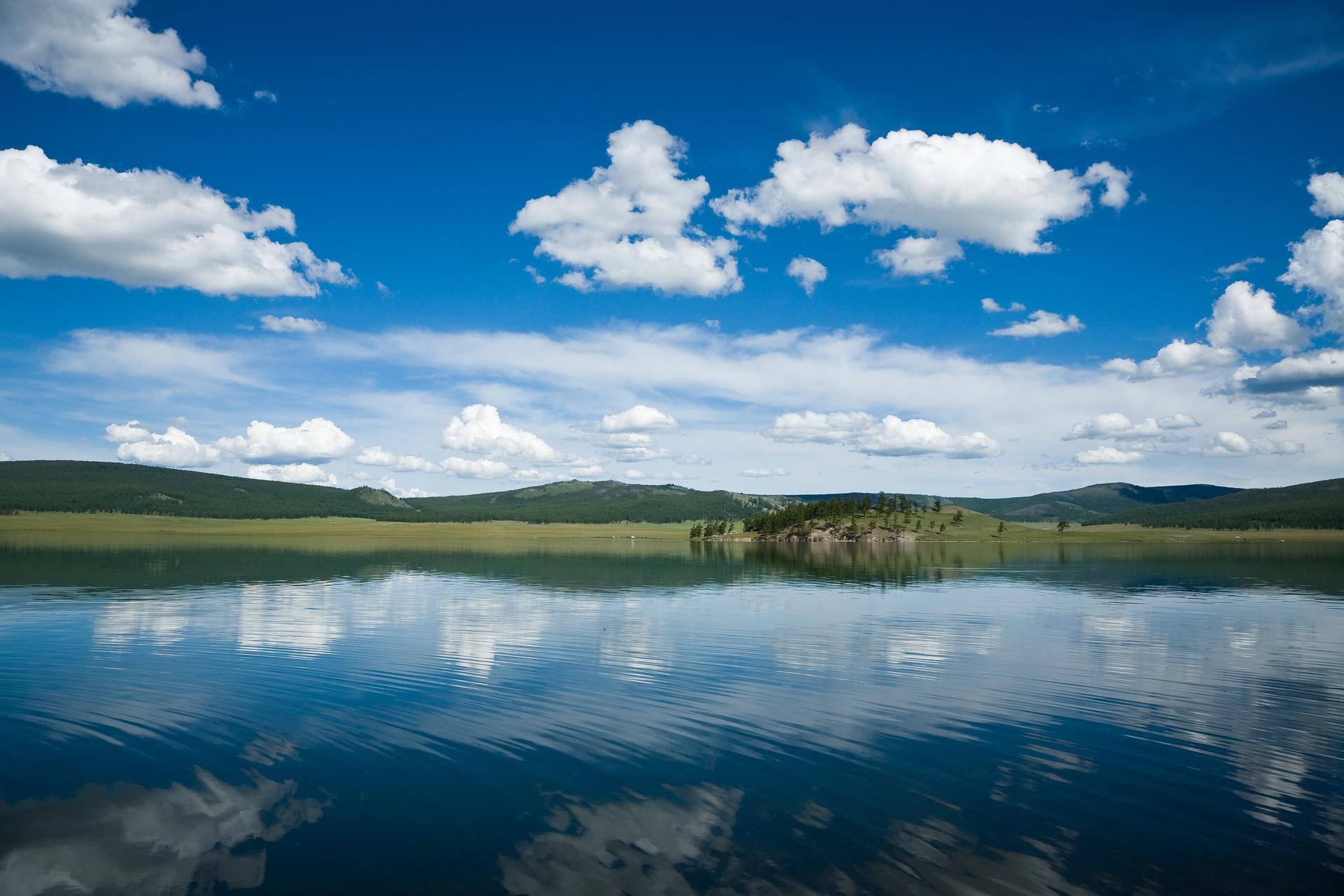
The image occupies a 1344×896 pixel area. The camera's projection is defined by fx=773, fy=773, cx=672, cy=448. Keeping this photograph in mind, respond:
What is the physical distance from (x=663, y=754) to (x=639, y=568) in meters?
90.9

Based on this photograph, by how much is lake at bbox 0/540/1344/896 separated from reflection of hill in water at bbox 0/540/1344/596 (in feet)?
105

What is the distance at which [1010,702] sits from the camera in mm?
27438

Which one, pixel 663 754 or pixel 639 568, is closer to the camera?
pixel 663 754

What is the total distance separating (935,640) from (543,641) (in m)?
20.7

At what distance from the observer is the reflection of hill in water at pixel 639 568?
78938 mm

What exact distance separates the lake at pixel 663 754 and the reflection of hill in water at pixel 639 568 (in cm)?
3210

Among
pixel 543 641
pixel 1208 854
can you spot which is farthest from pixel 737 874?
pixel 543 641

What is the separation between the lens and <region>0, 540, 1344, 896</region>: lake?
13844 millimetres

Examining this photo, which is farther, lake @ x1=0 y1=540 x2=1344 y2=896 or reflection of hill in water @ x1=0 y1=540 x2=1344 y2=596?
reflection of hill in water @ x1=0 y1=540 x2=1344 y2=596

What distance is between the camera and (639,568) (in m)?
111

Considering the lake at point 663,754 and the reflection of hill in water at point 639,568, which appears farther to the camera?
the reflection of hill in water at point 639,568

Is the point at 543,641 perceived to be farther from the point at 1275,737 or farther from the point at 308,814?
the point at 1275,737

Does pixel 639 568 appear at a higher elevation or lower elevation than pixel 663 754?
lower

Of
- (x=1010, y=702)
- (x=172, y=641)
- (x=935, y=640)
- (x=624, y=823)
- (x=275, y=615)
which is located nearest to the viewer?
(x=624, y=823)
